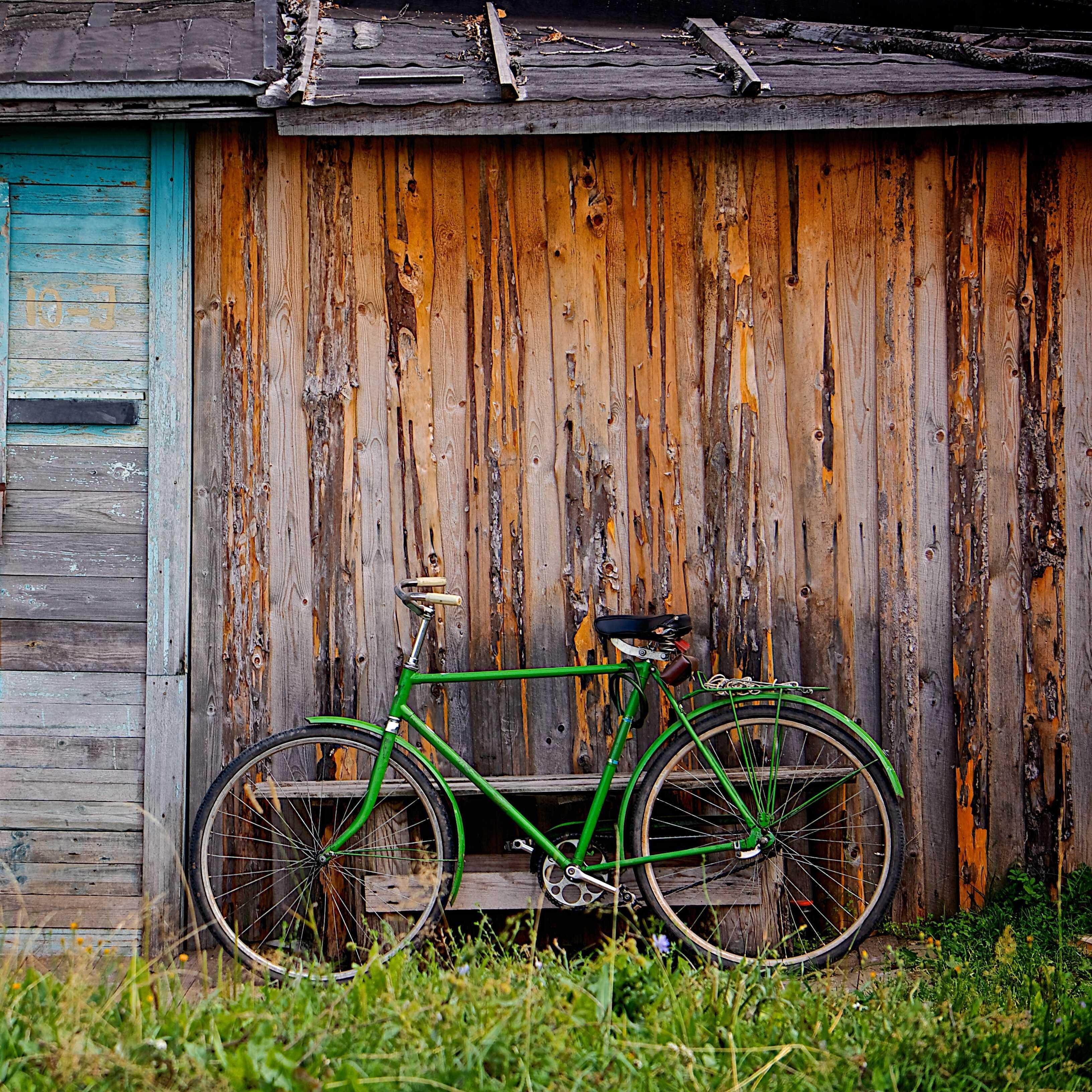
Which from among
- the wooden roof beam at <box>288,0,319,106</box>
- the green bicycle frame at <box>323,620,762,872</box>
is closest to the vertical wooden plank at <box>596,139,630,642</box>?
the green bicycle frame at <box>323,620,762,872</box>

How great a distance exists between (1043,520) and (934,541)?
1.46 ft

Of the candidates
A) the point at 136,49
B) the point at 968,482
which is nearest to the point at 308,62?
the point at 136,49

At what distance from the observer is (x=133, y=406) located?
3832mm

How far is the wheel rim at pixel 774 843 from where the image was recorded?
3576 mm

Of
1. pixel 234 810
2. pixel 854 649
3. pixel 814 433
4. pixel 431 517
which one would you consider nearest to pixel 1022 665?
pixel 854 649

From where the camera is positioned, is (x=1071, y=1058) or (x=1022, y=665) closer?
(x=1071, y=1058)

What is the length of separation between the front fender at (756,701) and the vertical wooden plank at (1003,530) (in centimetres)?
68

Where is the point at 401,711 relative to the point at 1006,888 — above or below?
above

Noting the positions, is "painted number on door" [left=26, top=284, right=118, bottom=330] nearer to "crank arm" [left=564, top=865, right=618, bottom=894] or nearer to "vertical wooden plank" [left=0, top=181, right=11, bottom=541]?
"vertical wooden plank" [left=0, top=181, right=11, bottom=541]

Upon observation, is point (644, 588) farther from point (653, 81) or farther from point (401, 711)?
point (653, 81)

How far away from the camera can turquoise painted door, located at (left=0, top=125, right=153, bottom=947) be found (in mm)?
3818

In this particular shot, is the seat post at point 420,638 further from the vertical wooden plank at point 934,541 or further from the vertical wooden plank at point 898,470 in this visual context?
the vertical wooden plank at point 934,541

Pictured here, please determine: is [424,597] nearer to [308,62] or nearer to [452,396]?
[452,396]

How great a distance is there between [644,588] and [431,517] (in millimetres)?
885
